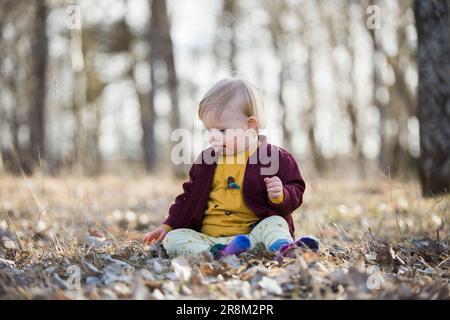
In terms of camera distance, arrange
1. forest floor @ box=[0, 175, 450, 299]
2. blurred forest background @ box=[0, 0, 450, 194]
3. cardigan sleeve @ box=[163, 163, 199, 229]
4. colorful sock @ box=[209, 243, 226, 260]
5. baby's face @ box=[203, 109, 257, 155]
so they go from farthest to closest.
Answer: blurred forest background @ box=[0, 0, 450, 194] → cardigan sleeve @ box=[163, 163, 199, 229] → baby's face @ box=[203, 109, 257, 155] → colorful sock @ box=[209, 243, 226, 260] → forest floor @ box=[0, 175, 450, 299]

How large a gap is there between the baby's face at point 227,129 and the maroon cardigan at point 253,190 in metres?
0.14

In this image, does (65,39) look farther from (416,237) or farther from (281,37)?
(416,237)

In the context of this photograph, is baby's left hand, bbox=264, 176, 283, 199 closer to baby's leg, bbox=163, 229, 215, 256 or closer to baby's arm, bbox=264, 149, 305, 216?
baby's arm, bbox=264, 149, 305, 216

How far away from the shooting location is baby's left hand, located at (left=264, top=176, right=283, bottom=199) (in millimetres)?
2838

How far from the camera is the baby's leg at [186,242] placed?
118 inches

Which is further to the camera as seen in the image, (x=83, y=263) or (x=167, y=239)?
(x=167, y=239)

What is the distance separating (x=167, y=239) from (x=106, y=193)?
16.8 ft

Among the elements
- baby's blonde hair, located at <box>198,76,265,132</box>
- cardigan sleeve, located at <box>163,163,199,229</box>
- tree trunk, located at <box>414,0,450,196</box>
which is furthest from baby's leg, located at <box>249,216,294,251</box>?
tree trunk, located at <box>414,0,450,196</box>

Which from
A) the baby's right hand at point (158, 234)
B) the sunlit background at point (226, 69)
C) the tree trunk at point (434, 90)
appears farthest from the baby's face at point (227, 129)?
the sunlit background at point (226, 69)

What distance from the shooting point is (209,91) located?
312 centimetres

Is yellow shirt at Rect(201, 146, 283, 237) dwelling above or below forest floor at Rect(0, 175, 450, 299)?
above

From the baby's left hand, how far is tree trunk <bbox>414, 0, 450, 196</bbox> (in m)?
3.42

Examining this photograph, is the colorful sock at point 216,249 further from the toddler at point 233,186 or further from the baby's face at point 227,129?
the baby's face at point 227,129
